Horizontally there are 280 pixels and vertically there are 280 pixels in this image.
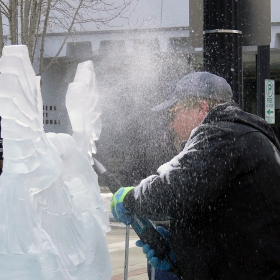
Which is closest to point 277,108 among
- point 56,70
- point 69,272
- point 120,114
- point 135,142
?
point 56,70

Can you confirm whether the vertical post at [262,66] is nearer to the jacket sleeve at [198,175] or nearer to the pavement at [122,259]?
the pavement at [122,259]

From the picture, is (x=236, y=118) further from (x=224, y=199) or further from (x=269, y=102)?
(x=269, y=102)

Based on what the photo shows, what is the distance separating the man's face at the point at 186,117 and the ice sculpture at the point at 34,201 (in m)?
1.51

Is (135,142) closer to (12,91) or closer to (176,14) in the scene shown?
(12,91)

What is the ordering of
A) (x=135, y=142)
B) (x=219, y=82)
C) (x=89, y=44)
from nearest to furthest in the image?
(x=219, y=82) → (x=135, y=142) → (x=89, y=44)

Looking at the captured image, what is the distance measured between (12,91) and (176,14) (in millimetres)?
11607

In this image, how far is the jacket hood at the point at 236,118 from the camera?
9.40 ft

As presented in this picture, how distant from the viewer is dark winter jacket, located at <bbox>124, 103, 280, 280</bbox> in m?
2.74

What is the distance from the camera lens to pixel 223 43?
14.4ft

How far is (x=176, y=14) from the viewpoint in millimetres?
15625

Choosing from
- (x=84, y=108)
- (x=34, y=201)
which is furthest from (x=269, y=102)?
(x=34, y=201)

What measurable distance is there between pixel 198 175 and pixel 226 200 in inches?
6.1

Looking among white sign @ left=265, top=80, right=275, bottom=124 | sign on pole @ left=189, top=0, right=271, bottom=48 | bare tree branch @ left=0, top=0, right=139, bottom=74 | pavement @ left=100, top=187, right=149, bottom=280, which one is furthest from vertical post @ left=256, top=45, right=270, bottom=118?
sign on pole @ left=189, top=0, right=271, bottom=48

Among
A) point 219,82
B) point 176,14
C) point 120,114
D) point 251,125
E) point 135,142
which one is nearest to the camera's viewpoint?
point 251,125
